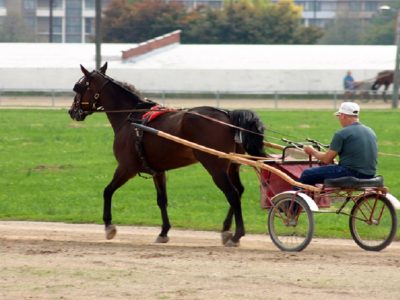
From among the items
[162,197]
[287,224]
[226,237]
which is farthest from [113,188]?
[287,224]

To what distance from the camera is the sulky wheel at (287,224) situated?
13.1 meters

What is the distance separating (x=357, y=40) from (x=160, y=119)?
97238 mm

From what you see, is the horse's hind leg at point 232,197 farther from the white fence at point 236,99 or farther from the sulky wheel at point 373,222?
the white fence at point 236,99

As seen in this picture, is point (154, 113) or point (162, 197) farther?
point (162, 197)

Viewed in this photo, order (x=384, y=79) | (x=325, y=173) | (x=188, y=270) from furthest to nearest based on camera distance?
(x=384, y=79)
(x=325, y=173)
(x=188, y=270)

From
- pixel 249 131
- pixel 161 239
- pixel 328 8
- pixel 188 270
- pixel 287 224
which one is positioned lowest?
pixel 161 239

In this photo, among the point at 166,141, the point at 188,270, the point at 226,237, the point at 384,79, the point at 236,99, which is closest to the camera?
the point at 188,270

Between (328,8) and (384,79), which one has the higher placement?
(328,8)

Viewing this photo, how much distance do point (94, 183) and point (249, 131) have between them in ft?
26.4

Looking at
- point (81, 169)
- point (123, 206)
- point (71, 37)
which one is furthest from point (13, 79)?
point (71, 37)

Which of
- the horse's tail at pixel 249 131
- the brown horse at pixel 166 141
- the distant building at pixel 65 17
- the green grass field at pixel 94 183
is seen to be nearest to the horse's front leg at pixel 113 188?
the brown horse at pixel 166 141

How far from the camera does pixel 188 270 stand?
36.8ft

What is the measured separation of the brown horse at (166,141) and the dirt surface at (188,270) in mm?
631

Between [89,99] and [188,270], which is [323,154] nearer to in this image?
[188,270]
